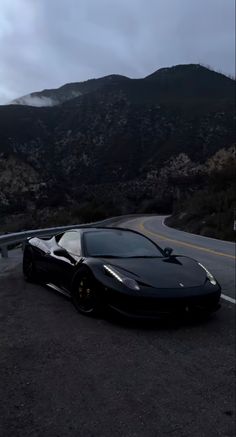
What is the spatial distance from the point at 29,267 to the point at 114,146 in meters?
117

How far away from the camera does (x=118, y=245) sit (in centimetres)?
820

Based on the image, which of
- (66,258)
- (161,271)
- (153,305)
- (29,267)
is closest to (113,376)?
(153,305)

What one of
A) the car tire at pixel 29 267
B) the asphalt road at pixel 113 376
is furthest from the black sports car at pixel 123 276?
→ the car tire at pixel 29 267

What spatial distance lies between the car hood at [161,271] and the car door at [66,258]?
27.6 inches

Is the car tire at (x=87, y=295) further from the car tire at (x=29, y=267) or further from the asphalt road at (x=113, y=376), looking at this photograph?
the car tire at (x=29, y=267)

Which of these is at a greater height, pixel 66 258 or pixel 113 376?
pixel 66 258

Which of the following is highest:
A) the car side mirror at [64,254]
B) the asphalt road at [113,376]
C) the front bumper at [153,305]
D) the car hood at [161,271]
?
the car side mirror at [64,254]

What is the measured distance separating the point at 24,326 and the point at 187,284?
215 centimetres

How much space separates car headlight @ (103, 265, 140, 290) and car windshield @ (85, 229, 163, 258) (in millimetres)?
749

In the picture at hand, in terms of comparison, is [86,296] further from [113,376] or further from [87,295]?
[113,376]

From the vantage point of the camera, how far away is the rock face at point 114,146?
92.2 metres

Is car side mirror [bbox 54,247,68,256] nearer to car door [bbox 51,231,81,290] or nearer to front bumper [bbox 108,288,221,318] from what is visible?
car door [bbox 51,231,81,290]

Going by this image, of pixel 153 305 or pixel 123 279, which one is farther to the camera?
pixel 123 279

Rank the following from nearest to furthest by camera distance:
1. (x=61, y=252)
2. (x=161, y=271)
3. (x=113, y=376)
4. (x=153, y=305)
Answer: (x=113, y=376) → (x=153, y=305) → (x=161, y=271) → (x=61, y=252)
